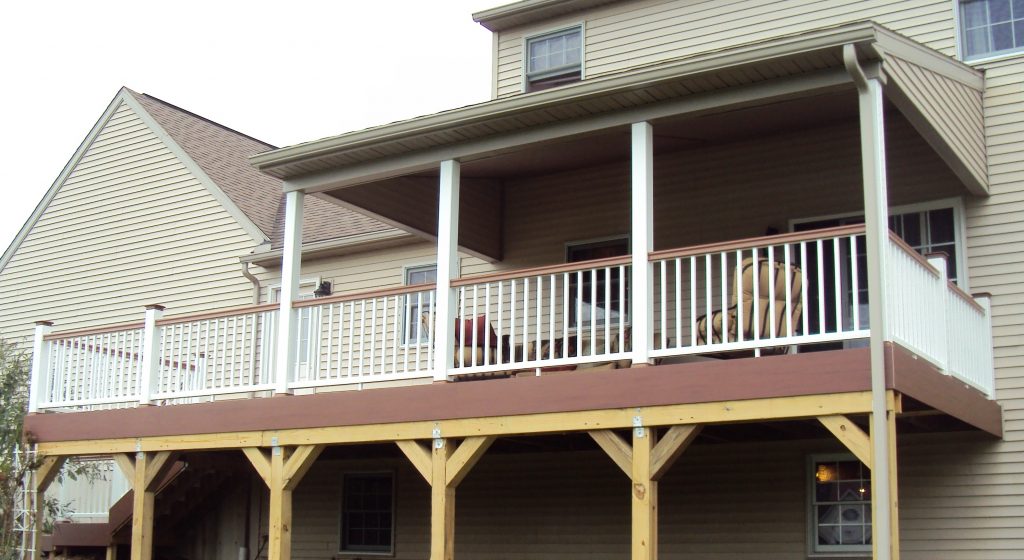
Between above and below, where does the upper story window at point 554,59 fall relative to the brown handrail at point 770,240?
above

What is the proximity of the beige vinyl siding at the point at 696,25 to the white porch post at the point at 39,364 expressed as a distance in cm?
695

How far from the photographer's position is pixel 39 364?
1602 centimetres

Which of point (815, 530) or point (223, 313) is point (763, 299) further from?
point (223, 313)

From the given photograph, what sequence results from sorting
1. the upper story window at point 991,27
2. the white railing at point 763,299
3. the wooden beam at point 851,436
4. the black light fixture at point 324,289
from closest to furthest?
the wooden beam at point 851,436, the white railing at point 763,299, the upper story window at point 991,27, the black light fixture at point 324,289

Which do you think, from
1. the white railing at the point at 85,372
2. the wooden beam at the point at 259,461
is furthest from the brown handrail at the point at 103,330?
the wooden beam at the point at 259,461

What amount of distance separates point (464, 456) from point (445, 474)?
28 cm

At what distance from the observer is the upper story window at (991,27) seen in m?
13.2

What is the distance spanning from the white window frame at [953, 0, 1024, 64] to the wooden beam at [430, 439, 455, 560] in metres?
7.02

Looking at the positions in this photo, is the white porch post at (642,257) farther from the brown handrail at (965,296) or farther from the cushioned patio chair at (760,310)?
the brown handrail at (965,296)

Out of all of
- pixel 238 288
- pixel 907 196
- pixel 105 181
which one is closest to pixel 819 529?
pixel 907 196

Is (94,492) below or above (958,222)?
below

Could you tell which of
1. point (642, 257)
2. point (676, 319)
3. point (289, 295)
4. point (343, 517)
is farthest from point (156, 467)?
point (642, 257)

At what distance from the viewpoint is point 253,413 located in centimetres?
1366

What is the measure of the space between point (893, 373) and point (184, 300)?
13.6 meters
